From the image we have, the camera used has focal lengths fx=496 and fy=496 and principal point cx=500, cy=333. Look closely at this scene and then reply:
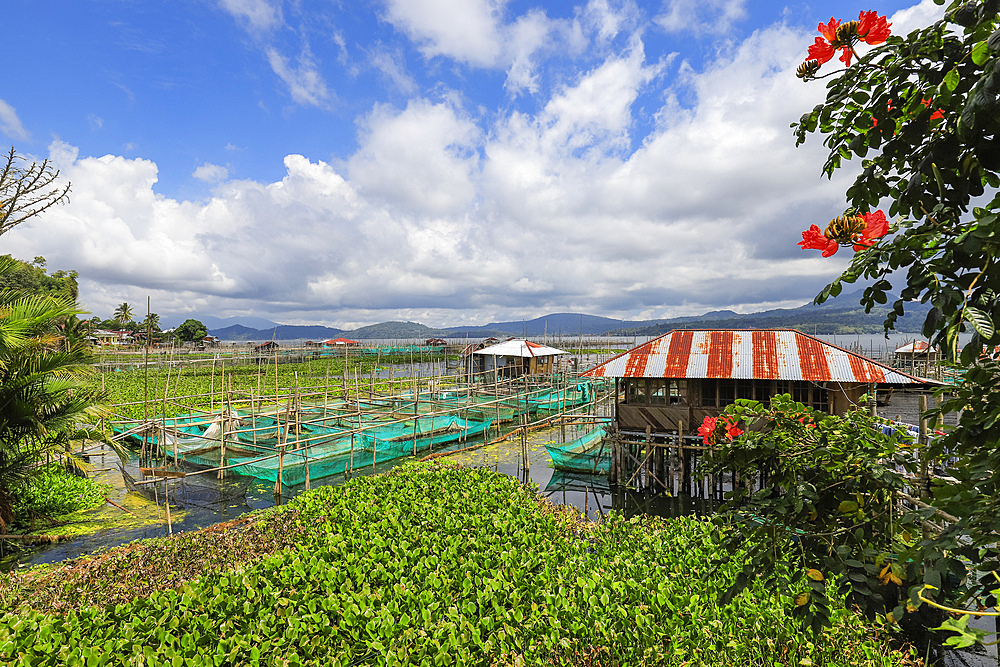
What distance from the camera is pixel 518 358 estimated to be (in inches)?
1332

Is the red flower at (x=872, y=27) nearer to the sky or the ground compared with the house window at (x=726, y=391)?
nearer to the sky

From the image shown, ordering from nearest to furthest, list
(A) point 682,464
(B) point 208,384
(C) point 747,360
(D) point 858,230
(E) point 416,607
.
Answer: (D) point 858,230
(E) point 416,607
(C) point 747,360
(A) point 682,464
(B) point 208,384

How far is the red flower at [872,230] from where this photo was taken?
1.67 metres

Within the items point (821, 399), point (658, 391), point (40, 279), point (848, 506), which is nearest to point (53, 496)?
point (848, 506)

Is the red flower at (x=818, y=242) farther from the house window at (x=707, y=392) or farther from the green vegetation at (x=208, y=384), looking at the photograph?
the green vegetation at (x=208, y=384)

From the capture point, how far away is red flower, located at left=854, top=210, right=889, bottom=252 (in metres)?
1.67

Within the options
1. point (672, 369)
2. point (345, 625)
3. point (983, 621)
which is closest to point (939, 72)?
point (345, 625)

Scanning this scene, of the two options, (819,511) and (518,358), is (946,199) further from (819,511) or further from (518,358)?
(518,358)

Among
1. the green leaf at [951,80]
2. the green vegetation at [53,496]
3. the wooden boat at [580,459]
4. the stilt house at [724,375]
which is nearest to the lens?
the green leaf at [951,80]

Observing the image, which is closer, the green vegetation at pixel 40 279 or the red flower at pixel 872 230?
the red flower at pixel 872 230

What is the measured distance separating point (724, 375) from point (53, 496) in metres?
16.4

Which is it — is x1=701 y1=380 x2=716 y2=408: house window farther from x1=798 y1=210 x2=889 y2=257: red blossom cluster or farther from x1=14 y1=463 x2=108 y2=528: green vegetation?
x1=14 y1=463 x2=108 y2=528: green vegetation

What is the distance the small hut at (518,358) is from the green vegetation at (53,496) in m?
20.9

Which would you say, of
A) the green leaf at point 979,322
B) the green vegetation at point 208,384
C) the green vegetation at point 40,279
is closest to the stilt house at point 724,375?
the green vegetation at point 208,384
